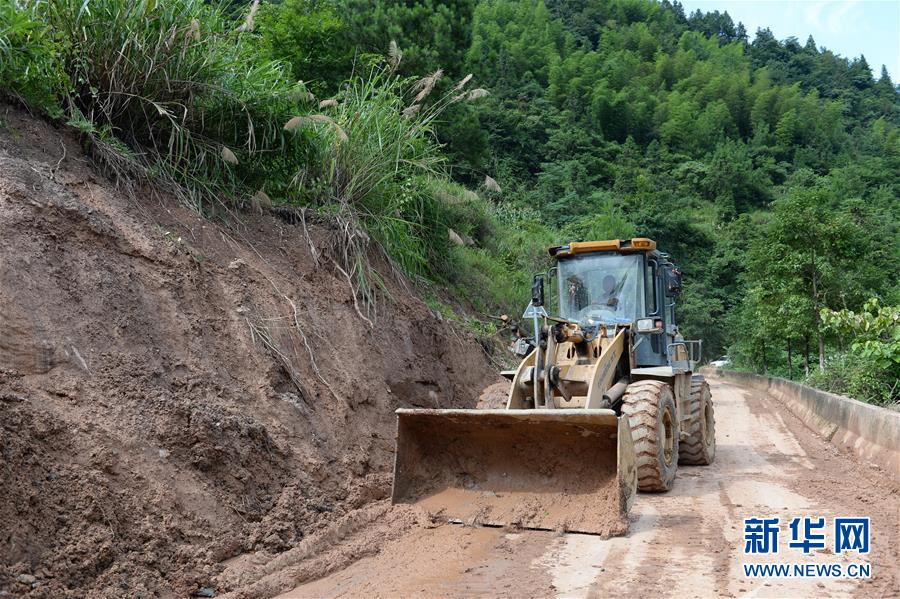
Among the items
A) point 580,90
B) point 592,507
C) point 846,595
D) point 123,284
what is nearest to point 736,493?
point 592,507

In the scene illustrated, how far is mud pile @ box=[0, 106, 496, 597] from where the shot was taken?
486cm

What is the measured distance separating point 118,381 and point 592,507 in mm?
3875

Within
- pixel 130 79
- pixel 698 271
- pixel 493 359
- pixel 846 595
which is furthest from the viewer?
pixel 698 271

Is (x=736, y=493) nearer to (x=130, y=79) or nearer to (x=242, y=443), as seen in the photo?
(x=242, y=443)

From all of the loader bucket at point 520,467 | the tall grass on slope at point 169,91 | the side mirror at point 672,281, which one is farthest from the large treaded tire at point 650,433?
the tall grass on slope at point 169,91

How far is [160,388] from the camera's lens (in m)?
6.15

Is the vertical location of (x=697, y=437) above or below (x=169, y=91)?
below

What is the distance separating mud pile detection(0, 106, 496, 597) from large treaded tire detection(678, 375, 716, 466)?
3.55 meters

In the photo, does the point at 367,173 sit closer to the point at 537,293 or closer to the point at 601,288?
the point at 537,293

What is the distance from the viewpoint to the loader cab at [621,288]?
30.3 ft

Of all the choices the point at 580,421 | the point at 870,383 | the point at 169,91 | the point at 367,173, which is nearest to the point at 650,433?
the point at 580,421

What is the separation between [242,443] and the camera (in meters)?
6.31

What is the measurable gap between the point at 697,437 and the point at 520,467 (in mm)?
3583

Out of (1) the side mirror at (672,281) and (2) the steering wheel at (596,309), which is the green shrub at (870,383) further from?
(2) the steering wheel at (596,309)
